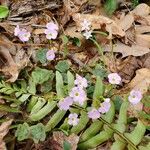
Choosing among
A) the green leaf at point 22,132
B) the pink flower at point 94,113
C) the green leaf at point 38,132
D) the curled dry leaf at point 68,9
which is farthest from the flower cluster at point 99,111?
the curled dry leaf at point 68,9

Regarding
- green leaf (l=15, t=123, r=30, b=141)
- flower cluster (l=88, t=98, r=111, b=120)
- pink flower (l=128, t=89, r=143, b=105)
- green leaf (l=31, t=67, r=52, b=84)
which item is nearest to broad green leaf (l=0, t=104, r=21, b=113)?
green leaf (l=15, t=123, r=30, b=141)

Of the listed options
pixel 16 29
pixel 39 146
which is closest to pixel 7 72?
pixel 16 29

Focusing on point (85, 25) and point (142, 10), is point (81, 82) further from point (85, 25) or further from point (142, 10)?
point (142, 10)

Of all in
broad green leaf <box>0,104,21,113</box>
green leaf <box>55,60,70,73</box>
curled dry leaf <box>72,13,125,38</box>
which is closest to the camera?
broad green leaf <box>0,104,21,113</box>

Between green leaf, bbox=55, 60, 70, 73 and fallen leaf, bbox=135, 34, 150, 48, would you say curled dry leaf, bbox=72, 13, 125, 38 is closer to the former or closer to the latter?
fallen leaf, bbox=135, 34, 150, 48

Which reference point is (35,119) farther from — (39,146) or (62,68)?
(62,68)

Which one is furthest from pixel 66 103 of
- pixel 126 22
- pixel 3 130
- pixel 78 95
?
pixel 126 22
